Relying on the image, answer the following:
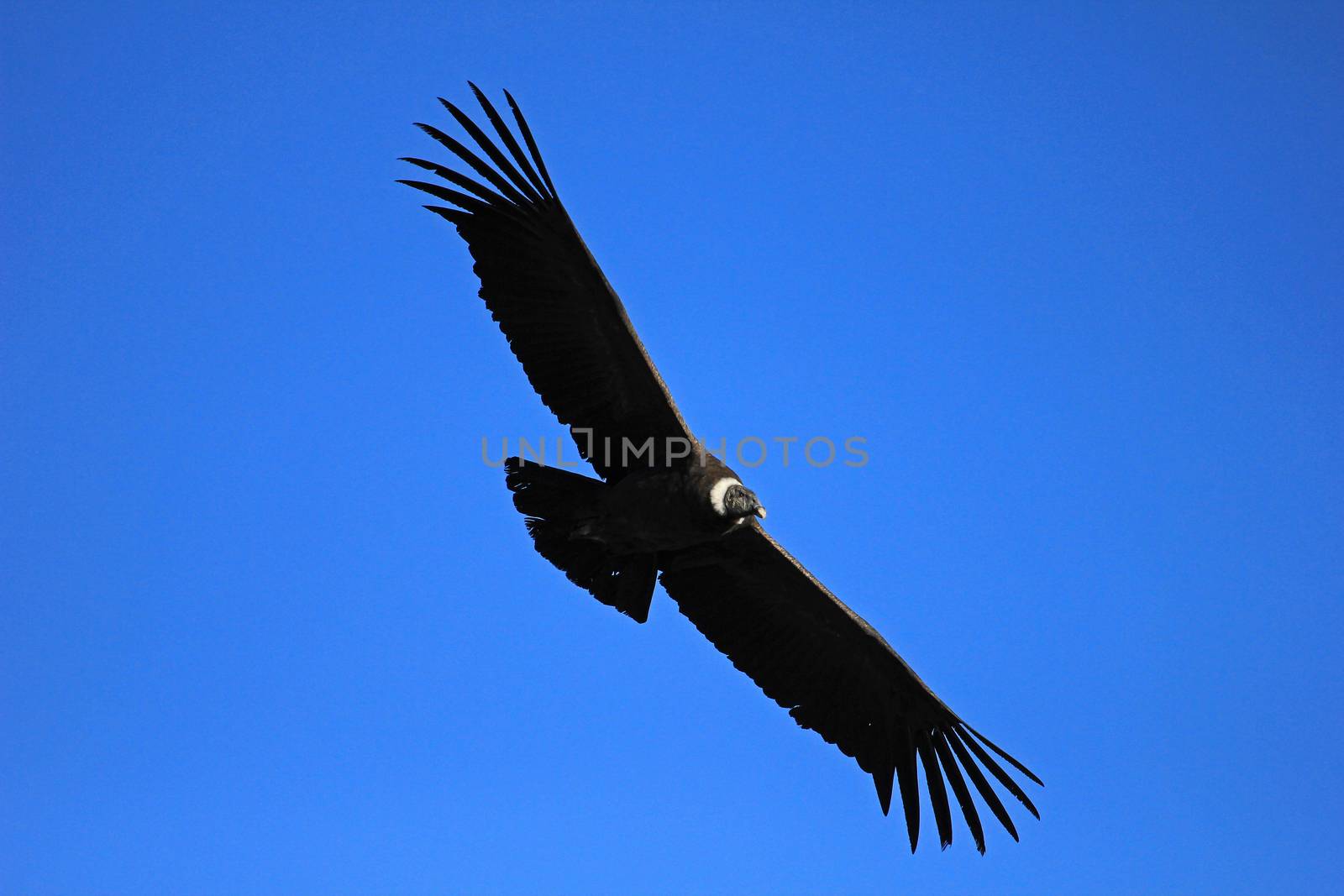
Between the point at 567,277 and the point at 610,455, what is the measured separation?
1.42 metres

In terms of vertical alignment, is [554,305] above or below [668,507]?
above

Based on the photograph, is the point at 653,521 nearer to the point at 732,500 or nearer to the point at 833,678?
the point at 732,500

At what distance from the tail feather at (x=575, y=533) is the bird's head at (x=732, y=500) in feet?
3.01

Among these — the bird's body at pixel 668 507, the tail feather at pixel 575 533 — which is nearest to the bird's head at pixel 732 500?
the bird's body at pixel 668 507

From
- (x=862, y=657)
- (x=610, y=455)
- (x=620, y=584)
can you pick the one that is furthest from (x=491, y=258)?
(x=862, y=657)

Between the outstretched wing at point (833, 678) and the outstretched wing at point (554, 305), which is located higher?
the outstretched wing at point (554, 305)

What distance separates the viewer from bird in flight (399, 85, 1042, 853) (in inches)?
372

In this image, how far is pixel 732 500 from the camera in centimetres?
939

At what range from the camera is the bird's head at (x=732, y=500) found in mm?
9383

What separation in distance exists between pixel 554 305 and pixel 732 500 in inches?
75.7

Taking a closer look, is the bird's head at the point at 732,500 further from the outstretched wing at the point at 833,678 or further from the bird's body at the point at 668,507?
the outstretched wing at the point at 833,678

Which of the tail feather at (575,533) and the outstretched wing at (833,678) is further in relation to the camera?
the outstretched wing at (833,678)

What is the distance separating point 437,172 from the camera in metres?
9.48

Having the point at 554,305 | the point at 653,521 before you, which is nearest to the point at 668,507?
the point at 653,521
